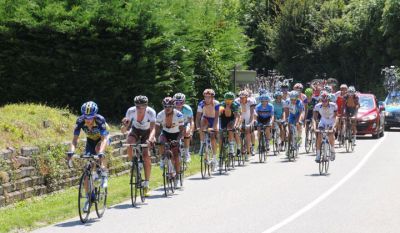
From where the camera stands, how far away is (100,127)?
13.2 metres

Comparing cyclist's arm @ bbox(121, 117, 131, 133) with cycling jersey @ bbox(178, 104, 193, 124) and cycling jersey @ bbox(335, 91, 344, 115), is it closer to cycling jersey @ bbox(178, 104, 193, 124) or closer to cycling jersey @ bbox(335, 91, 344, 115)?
cycling jersey @ bbox(178, 104, 193, 124)

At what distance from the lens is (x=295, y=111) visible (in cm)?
2411

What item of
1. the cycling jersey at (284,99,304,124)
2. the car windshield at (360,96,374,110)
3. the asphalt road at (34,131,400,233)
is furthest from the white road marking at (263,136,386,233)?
the car windshield at (360,96,374,110)

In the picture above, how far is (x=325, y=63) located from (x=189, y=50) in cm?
3053

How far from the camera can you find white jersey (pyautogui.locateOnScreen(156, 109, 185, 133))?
16.4 meters

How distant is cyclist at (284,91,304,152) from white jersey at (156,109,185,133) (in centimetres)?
790

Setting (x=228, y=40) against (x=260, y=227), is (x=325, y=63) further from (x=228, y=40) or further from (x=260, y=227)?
(x=260, y=227)

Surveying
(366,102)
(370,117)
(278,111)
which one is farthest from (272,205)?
(366,102)

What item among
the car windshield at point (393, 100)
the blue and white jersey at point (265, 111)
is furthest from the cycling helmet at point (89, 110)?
the car windshield at point (393, 100)

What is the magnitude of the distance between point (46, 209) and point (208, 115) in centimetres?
643

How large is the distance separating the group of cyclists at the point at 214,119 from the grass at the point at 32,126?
2095 mm

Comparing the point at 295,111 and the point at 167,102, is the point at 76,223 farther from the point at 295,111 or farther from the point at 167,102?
the point at 295,111

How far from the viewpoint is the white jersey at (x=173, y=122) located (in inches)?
645

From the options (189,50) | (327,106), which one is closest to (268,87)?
(189,50)
